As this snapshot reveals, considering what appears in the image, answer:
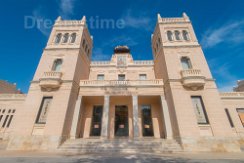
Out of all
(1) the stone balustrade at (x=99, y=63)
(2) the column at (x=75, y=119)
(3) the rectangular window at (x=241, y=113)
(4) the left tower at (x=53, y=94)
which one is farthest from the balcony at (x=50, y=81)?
(3) the rectangular window at (x=241, y=113)

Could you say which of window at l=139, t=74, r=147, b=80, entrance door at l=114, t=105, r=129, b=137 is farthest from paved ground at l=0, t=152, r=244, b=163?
window at l=139, t=74, r=147, b=80

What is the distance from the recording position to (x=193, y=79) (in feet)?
42.4

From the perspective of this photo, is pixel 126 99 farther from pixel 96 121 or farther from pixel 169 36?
pixel 169 36

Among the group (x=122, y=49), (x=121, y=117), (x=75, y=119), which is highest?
(x=122, y=49)

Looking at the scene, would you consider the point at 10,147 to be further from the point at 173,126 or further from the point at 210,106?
the point at 210,106

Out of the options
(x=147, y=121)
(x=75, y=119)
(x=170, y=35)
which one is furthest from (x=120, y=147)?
(x=170, y=35)

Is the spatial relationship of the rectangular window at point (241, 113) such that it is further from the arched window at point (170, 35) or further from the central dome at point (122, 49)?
the central dome at point (122, 49)

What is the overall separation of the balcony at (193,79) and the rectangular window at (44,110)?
47.4 ft

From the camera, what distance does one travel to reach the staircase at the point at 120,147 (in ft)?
34.6

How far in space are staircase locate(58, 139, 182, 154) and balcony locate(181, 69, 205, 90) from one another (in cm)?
591

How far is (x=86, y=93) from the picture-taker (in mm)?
15836

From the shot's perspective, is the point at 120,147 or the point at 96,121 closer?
the point at 120,147

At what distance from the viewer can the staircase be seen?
10536 mm

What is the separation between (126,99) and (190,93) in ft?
25.9
